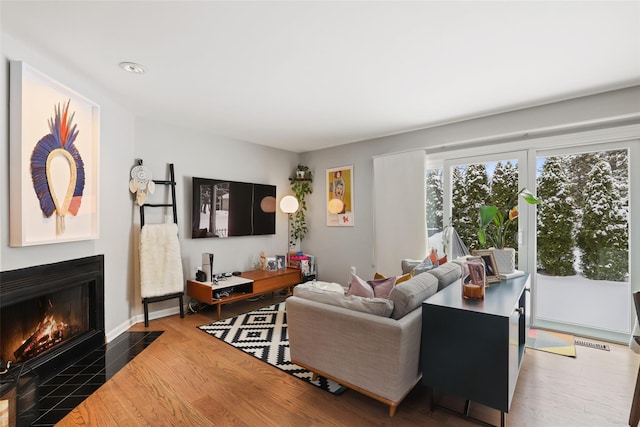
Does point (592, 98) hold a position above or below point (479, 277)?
above

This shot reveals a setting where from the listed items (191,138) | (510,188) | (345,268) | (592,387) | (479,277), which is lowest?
(592,387)

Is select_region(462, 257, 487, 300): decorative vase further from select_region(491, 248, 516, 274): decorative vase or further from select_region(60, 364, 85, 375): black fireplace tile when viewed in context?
select_region(60, 364, 85, 375): black fireplace tile

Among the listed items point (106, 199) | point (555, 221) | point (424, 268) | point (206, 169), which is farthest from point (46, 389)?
point (555, 221)

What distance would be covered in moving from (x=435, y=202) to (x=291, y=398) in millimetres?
2981

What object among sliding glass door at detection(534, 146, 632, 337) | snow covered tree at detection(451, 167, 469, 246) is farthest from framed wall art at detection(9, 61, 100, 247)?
sliding glass door at detection(534, 146, 632, 337)

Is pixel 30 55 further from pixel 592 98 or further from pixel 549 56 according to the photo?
pixel 592 98

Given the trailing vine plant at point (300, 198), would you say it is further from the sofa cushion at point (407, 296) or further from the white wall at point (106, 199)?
the sofa cushion at point (407, 296)

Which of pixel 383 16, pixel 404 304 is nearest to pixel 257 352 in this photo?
pixel 404 304

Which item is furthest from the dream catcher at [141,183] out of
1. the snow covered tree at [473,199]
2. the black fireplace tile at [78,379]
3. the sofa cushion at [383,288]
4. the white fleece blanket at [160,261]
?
the snow covered tree at [473,199]

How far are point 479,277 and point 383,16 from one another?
1703mm

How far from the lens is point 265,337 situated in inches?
122

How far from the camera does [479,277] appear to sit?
196cm

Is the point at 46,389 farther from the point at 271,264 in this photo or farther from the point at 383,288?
the point at 271,264

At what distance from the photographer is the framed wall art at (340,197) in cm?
474
